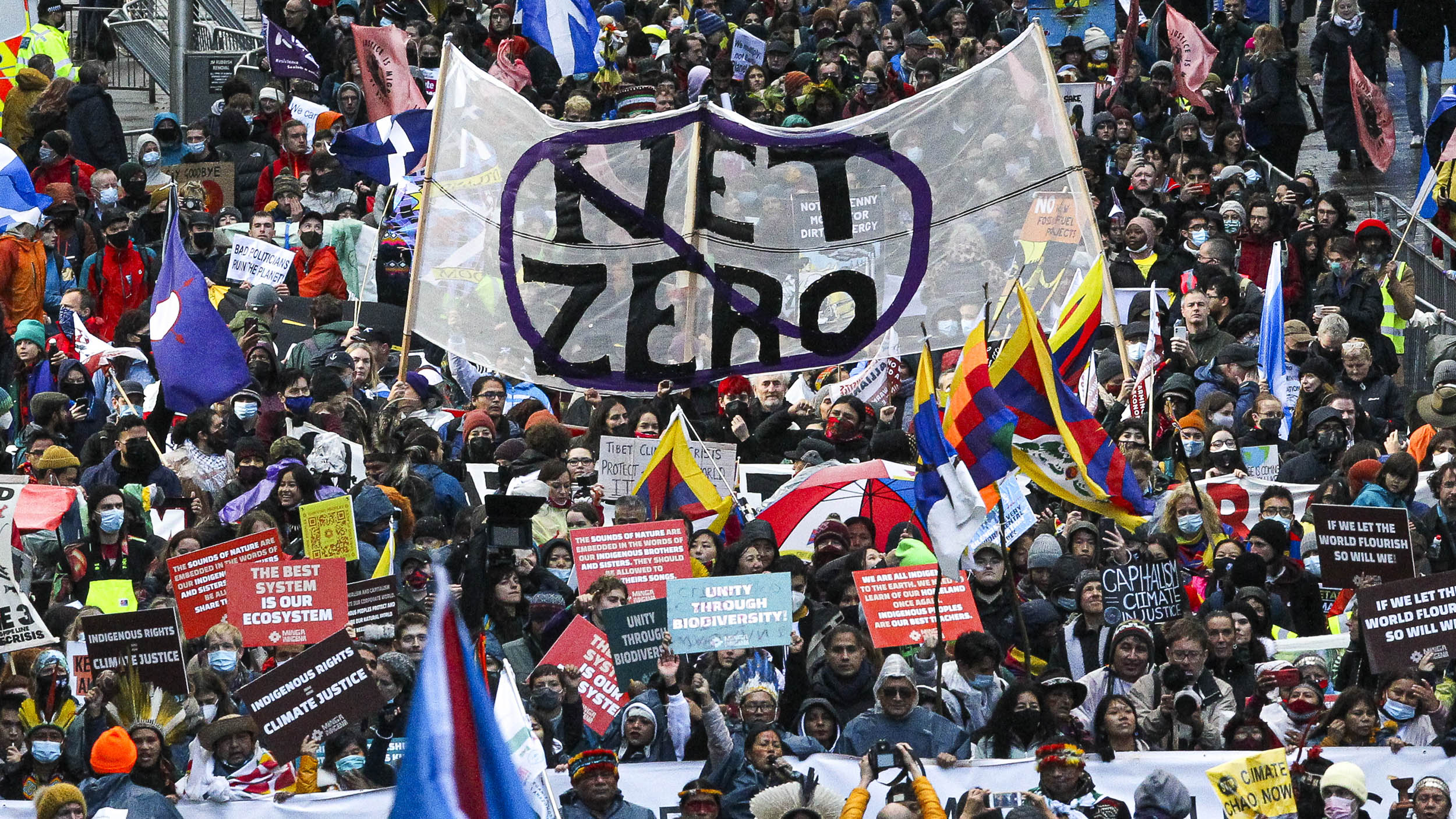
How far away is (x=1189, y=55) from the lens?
73.5 ft

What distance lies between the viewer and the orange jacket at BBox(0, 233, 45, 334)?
1853 centimetres

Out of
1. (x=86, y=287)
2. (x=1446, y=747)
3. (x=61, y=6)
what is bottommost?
(x=1446, y=747)

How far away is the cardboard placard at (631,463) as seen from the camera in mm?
14438

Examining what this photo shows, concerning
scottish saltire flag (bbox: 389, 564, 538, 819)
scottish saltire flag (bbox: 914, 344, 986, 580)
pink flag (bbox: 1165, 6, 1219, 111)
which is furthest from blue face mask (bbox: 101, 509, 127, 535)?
pink flag (bbox: 1165, 6, 1219, 111)

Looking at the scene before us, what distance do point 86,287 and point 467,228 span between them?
14.8 feet

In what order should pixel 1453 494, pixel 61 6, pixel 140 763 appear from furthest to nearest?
pixel 61 6
pixel 1453 494
pixel 140 763

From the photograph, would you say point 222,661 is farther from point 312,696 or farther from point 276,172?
point 276,172

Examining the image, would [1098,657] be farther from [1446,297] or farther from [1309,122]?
[1309,122]

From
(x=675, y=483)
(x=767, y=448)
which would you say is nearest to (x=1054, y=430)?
(x=675, y=483)

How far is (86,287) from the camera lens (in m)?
18.8

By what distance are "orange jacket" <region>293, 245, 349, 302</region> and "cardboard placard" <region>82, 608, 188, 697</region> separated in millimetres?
7149

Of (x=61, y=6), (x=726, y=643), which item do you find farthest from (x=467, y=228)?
(x=61, y=6)

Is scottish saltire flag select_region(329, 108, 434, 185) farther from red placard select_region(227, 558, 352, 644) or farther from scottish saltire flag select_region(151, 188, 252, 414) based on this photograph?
red placard select_region(227, 558, 352, 644)

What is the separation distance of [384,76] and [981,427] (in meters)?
10.6
